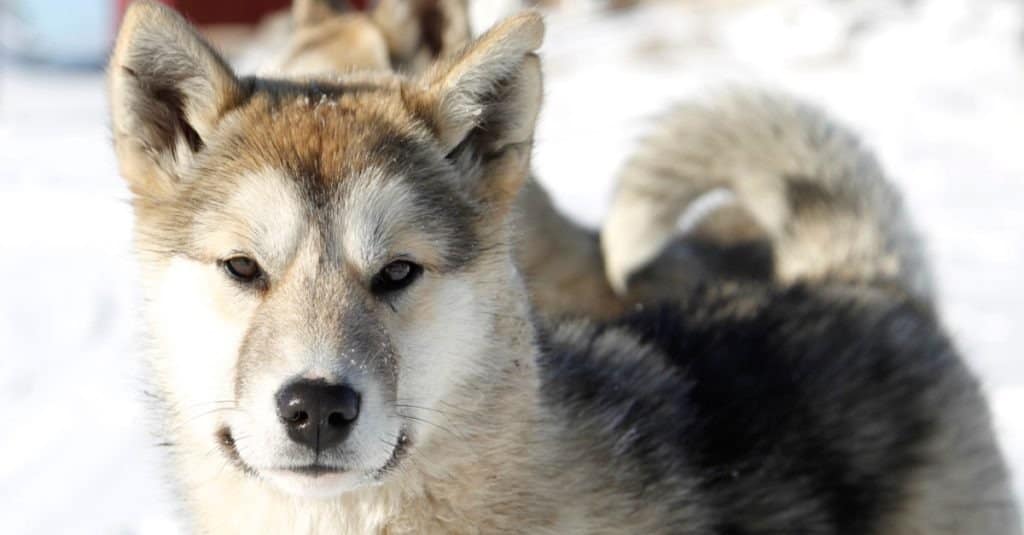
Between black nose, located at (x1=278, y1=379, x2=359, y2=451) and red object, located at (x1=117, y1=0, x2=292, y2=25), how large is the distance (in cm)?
1659

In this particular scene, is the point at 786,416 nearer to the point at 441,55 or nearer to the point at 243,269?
the point at 243,269

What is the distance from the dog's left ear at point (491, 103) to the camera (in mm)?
3025

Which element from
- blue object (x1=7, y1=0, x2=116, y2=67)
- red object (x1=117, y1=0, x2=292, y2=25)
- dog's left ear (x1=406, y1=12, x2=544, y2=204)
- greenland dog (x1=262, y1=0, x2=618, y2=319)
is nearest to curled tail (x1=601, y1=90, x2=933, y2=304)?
greenland dog (x1=262, y1=0, x2=618, y2=319)

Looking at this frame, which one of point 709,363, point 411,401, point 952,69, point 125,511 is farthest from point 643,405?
point 952,69

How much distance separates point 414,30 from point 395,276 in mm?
2994

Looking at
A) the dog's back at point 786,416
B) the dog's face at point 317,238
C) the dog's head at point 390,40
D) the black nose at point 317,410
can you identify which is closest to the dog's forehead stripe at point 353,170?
the dog's face at point 317,238

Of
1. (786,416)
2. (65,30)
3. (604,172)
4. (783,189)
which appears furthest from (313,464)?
(65,30)

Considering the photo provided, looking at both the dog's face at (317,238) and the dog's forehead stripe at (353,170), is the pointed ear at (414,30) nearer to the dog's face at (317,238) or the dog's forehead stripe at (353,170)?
the dog's face at (317,238)

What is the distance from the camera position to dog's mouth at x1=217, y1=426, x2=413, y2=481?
2658 millimetres

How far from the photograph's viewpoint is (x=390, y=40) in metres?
5.67

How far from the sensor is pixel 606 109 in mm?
12805

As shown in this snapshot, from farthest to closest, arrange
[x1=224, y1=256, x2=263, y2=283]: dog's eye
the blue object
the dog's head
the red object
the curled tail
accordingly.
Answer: the blue object < the red object < the dog's head < the curled tail < [x1=224, y1=256, x2=263, y2=283]: dog's eye

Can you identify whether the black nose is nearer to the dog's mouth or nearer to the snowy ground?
the dog's mouth

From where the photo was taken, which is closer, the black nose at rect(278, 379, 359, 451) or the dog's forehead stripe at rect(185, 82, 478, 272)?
the black nose at rect(278, 379, 359, 451)
